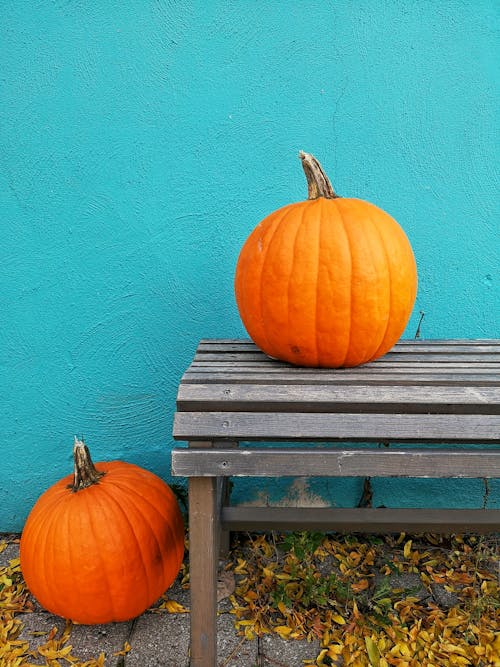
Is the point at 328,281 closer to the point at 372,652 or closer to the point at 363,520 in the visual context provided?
the point at 363,520

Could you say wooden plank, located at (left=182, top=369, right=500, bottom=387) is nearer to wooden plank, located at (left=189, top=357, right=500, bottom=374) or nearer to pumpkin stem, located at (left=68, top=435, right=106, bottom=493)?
wooden plank, located at (left=189, top=357, right=500, bottom=374)


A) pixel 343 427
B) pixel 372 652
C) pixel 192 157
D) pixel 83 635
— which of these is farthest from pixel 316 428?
pixel 192 157

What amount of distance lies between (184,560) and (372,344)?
3.89 ft

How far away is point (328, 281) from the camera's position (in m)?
1.39

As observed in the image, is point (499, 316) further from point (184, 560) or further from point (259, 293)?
point (184, 560)

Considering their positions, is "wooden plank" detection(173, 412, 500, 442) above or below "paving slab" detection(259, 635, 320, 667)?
above

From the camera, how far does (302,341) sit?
1454 millimetres

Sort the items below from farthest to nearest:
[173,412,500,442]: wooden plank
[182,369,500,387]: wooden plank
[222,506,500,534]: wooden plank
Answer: [222,506,500,534]: wooden plank → [182,369,500,387]: wooden plank → [173,412,500,442]: wooden plank

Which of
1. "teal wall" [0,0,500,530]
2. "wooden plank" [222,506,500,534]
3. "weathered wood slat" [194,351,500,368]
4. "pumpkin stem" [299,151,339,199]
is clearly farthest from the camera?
"teal wall" [0,0,500,530]

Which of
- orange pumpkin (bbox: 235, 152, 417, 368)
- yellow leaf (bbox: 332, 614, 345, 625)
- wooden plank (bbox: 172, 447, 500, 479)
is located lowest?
yellow leaf (bbox: 332, 614, 345, 625)

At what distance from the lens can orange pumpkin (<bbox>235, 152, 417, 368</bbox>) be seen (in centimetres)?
139

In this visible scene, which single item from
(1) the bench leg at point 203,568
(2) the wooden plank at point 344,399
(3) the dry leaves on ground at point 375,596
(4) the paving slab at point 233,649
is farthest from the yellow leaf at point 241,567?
(2) the wooden plank at point 344,399

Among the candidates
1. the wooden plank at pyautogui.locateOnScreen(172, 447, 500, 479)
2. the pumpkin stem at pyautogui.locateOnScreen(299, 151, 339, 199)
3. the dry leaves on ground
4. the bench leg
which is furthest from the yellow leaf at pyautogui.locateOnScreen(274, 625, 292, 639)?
the pumpkin stem at pyautogui.locateOnScreen(299, 151, 339, 199)

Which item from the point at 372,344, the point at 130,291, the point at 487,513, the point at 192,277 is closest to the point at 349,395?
the point at 372,344
